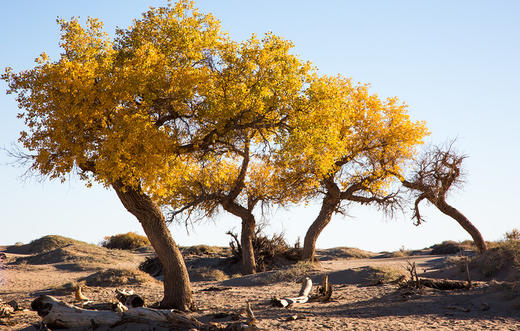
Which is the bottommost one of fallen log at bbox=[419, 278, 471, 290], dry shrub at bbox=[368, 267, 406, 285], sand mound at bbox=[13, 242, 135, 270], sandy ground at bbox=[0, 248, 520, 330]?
sandy ground at bbox=[0, 248, 520, 330]

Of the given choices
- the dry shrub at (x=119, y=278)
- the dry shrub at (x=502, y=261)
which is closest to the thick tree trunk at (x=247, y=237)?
the dry shrub at (x=119, y=278)

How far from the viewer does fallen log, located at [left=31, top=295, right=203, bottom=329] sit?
10.2 meters

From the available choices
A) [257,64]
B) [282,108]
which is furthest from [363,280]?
[257,64]

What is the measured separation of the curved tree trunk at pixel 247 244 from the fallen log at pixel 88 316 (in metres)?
14.3

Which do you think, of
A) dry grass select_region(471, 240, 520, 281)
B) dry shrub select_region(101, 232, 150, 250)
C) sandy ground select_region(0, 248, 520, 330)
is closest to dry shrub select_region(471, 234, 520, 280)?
dry grass select_region(471, 240, 520, 281)

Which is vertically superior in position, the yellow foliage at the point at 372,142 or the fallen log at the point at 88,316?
the yellow foliage at the point at 372,142

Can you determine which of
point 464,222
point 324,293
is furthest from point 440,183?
point 324,293

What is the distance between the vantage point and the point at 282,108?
1566 cm

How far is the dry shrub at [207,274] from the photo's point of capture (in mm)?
24033

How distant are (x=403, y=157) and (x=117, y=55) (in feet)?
50.9

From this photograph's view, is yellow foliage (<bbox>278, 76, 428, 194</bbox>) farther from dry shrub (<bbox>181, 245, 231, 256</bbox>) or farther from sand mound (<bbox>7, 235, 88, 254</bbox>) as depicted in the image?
sand mound (<bbox>7, 235, 88, 254</bbox>)

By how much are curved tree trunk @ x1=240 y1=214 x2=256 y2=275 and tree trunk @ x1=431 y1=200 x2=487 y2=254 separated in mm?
9620

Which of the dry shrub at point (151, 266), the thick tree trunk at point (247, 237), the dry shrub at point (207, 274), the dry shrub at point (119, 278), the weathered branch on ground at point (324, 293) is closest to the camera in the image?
the weathered branch on ground at point (324, 293)

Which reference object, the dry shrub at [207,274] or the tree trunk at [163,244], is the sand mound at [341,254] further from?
the tree trunk at [163,244]
